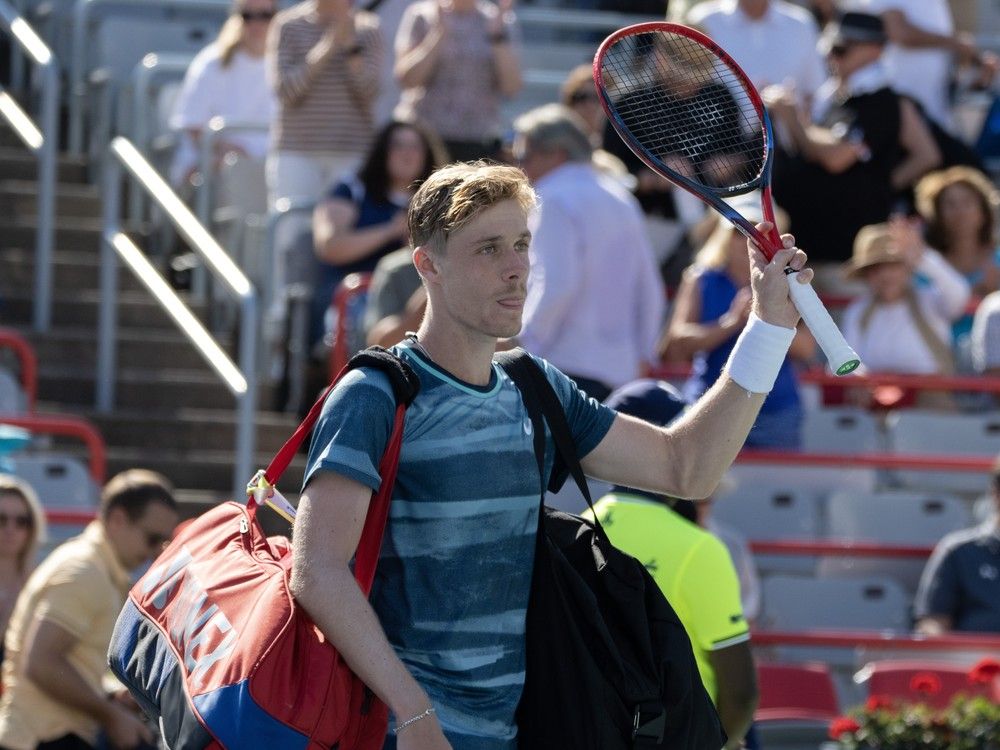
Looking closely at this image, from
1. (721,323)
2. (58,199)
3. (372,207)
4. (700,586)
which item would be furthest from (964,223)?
(700,586)

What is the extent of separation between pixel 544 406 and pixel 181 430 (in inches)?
218

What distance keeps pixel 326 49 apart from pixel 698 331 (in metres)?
2.45

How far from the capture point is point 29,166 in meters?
10.4

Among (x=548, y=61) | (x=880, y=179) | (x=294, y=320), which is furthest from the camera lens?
(x=548, y=61)

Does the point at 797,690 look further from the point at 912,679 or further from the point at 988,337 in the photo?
the point at 988,337

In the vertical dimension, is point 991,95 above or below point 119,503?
above

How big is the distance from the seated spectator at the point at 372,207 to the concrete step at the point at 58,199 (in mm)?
1769

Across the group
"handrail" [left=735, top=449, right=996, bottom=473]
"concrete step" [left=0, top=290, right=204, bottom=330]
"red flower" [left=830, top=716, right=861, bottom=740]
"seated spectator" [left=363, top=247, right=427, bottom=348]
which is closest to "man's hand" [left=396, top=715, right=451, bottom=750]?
"red flower" [left=830, top=716, right=861, bottom=740]

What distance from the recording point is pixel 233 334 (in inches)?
368

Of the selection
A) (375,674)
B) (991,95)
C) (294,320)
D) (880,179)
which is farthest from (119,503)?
(991,95)

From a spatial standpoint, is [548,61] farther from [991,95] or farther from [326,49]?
[326,49]

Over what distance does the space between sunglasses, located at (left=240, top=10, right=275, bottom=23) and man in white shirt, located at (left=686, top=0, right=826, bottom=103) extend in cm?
216

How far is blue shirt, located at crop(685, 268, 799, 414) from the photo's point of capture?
7844mm

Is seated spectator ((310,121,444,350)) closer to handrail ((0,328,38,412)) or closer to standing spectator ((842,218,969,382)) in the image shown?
handrail ((0,328,38,412))
